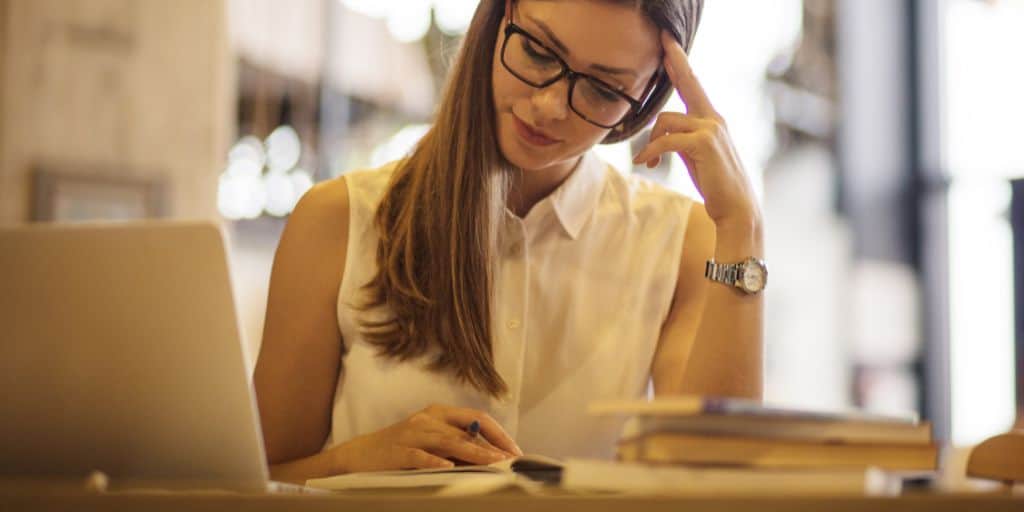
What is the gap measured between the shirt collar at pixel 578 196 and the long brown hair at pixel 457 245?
117mm

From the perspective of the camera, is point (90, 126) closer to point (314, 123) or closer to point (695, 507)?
point (314, 123)

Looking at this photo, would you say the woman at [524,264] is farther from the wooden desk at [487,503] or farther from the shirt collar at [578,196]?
the wooden desk at [487,503]

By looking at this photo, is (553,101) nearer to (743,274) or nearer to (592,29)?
(592,29)

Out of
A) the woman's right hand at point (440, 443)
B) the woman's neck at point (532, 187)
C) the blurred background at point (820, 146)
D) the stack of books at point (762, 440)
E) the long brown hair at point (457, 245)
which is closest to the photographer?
the stack of books at point (762, 440)

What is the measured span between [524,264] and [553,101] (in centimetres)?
30

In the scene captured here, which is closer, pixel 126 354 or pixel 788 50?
pixel 126 354

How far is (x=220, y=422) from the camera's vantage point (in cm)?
87

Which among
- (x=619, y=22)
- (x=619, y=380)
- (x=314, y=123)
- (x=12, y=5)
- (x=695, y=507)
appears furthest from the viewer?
(x=314, y=123)

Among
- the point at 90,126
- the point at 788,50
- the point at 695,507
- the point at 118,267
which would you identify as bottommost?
the point at 695,507

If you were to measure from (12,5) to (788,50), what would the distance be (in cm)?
407

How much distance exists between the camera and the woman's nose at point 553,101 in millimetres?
1365

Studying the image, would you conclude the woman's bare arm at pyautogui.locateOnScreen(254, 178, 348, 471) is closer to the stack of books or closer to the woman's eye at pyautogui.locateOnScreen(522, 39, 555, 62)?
the woman's eye at pyautogui.locateOnScreen(522, 39, 555, 62)

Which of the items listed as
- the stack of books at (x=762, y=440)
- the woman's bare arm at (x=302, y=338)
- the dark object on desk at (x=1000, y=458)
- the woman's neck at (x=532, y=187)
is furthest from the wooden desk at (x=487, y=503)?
the woman's neck at (x=532, y=187)

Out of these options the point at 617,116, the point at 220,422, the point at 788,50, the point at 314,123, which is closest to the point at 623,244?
the point at 617,116
